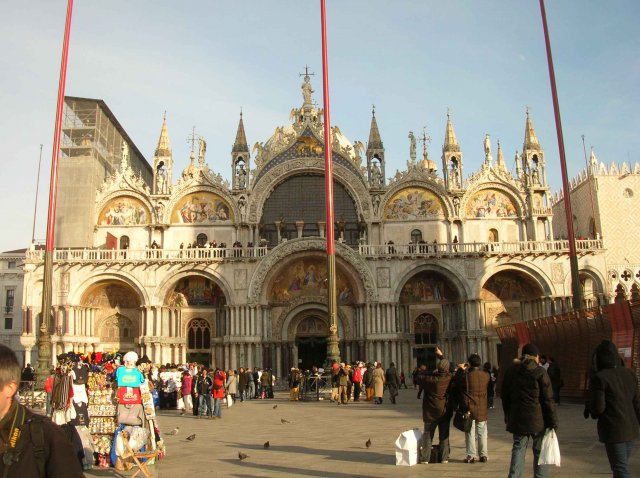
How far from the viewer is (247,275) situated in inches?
1531

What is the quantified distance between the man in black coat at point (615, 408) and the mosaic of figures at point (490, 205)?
3477 centimetres

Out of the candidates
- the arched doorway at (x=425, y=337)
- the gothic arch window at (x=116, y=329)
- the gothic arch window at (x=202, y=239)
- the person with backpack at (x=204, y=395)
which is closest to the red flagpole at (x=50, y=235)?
the person with backpack at (x=204, y=395)

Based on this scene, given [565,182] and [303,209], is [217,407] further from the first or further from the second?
[303,209]

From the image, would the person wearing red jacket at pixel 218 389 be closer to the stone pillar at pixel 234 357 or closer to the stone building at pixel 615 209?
the stone pillar at pixel 234 357

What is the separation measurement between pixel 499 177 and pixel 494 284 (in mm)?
6807

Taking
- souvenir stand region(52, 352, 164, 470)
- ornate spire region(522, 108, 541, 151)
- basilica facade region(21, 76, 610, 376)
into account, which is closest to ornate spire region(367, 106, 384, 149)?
basilica facade region(21, 76, 610, 376)

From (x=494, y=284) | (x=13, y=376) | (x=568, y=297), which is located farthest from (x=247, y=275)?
(x=13, y=376)

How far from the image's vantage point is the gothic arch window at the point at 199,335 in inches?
1603

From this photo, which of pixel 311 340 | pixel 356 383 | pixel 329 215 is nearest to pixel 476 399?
pixel 356 383

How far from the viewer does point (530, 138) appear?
141 ft

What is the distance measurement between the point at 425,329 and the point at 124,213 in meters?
20.0

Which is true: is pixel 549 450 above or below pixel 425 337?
below

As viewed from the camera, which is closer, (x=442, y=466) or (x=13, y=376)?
(x=13, y=376)

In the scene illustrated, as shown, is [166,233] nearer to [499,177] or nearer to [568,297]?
[499,177]
